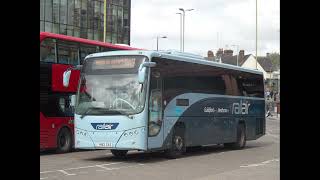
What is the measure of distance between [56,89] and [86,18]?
4449 centimetres

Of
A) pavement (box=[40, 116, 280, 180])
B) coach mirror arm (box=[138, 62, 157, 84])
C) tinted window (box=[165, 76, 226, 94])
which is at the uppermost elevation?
coach mirror arm (box=[138, 62, 157, 84])

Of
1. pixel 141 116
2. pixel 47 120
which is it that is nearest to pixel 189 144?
pixel 141 116

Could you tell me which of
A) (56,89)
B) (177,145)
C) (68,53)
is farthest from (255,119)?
(56,89)

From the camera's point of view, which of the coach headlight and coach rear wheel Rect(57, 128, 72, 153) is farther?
coach rear wheel Rect(57, 128, 72, 153)

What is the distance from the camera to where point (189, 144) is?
1753cm

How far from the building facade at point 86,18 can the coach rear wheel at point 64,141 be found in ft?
121

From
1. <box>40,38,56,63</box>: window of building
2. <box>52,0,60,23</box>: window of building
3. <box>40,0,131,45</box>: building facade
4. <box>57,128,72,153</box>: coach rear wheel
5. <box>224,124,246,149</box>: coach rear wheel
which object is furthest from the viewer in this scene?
<box>52,0,60,23</box>: window of building

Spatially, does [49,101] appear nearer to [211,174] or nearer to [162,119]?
[162,119]

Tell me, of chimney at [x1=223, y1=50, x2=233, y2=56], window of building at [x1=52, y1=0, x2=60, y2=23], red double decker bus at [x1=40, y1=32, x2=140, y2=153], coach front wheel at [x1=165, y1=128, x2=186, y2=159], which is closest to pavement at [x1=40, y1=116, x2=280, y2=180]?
coach front wheel at [x1=165, y1=128, x2=186, y2=159]

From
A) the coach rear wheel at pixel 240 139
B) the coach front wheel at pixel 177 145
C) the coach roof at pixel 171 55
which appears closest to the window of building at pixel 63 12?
the coach rear wheel at pixel 240 139

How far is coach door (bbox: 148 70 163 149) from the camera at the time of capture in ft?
50.7

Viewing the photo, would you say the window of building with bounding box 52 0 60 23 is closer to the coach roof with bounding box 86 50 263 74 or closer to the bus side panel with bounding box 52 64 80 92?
the coach roof with bounding box 86 50 263 74

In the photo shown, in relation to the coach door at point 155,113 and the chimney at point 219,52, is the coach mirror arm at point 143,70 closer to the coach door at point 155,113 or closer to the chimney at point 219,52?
the coach door at point 155,113
